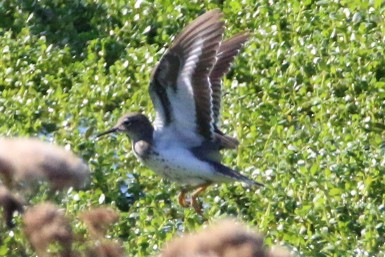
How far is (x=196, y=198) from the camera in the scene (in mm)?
7715

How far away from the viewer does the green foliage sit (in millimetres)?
7305

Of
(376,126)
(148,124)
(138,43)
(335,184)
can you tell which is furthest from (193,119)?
(138,43)

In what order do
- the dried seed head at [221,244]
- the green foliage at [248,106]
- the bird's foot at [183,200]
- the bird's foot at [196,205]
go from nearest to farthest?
1. the dried seed head at [221,244]
2. the green foliage at [248,106]
3. the bird's foot at [196,205]
4. the bird's foot at [183,200]

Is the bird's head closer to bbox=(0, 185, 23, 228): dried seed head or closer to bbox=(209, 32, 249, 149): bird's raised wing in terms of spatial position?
bbox=(209, 32, 249, 149): bird's raised wing

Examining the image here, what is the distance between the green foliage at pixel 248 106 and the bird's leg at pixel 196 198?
0.21 ft

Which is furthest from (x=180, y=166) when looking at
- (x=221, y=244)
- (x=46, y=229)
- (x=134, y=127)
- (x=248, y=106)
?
(x=221, y=244)

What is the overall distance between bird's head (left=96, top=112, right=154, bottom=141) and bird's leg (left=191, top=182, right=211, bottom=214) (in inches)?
16.0

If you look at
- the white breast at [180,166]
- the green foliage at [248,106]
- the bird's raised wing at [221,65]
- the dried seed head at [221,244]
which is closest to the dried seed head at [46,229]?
the dried seed head at [221,244]

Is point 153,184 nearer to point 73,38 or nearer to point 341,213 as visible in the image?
point 341,213

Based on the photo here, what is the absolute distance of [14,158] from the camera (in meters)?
3.91

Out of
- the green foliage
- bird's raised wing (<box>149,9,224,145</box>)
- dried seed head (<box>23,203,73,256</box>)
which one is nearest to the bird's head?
bird's raised wing (<box>149,9,224,145</box>)

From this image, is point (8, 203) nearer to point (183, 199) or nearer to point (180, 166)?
point (180, 166)

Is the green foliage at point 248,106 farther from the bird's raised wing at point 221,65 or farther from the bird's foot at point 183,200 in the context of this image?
the bird's raised wing at point 221,65

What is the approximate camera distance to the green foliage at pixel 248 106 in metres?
7.30
